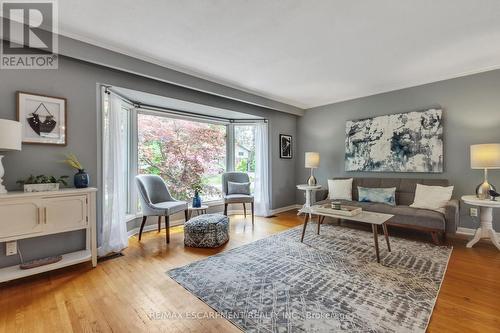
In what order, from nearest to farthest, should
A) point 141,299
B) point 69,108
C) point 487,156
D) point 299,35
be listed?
1. point 141,299
2. point 299,35
3. point 69,108
4. point 487,156

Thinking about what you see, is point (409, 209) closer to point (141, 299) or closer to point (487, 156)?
point (487, 156)

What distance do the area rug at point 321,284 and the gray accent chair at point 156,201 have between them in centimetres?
101

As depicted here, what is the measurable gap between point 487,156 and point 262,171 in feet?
11.2

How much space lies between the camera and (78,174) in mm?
2537

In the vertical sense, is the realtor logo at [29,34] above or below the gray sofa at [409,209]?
above

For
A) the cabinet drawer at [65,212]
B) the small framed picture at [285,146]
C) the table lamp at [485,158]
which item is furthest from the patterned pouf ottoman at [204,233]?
the table lamp at [485,158]

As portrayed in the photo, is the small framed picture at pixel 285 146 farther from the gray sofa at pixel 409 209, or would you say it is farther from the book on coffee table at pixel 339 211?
the book on coffee table at pixel 339 211

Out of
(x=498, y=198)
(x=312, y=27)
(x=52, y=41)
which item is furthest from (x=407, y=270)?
(x=52, y=41)

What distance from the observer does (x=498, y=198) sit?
297cm

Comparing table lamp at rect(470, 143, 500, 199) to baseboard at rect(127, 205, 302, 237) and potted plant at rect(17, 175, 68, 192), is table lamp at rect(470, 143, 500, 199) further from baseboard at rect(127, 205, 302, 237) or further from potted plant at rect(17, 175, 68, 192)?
potted plant at rect(17, 175, 68, 192)

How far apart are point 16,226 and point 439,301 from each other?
12.1ft

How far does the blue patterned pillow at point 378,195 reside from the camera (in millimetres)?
3873

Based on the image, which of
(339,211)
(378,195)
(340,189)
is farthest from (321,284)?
(340,189)

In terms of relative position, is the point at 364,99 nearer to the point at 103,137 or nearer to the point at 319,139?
the point at 319,139
